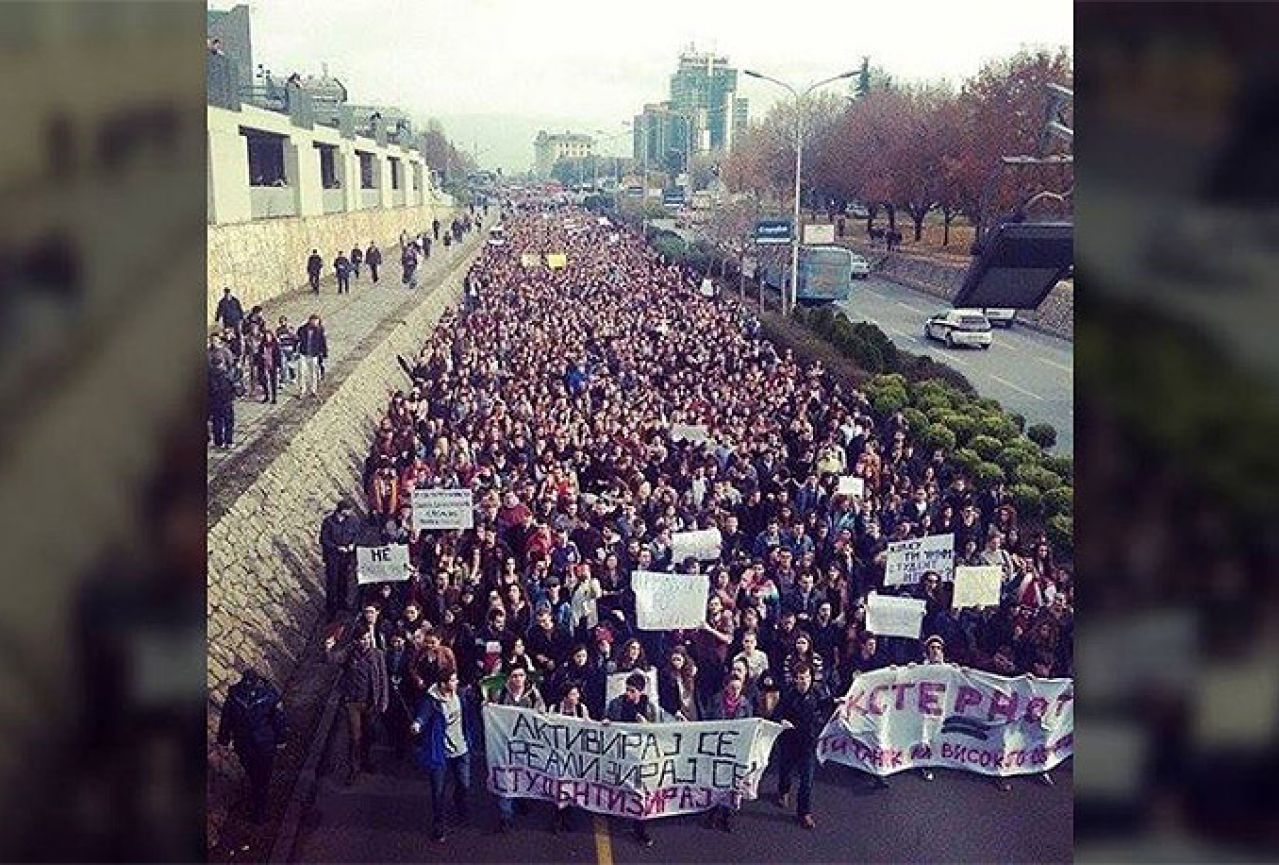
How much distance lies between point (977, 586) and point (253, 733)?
3.28 metres

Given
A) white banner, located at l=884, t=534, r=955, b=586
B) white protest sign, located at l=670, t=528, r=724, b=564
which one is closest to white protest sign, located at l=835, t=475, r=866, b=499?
white banner, located at l=884, t=534, r=955, b=586

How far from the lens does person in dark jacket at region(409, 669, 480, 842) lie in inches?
205

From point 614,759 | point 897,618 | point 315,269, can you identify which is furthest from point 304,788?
point 897,618

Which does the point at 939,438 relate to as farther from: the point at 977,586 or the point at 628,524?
the point at 628,524

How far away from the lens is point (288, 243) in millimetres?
6223

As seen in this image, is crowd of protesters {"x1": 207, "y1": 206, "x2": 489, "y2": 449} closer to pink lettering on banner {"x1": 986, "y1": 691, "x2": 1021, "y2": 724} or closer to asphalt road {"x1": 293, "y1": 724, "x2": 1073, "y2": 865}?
asphalt road {"x1": 293, "y1": 724, "x2": 1073, "y2": 865}

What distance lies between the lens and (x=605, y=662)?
5375 mm

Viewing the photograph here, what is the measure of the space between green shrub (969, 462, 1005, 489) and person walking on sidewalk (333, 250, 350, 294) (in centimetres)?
333
